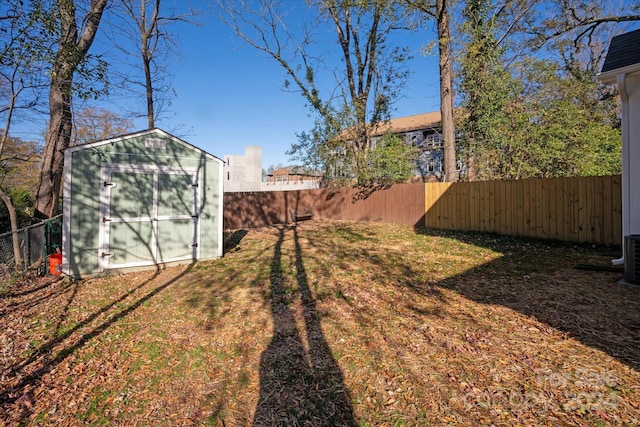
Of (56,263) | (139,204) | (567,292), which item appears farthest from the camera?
(139,204)

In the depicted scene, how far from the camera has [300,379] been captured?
281 centimetres

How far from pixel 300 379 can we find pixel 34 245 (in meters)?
7.07

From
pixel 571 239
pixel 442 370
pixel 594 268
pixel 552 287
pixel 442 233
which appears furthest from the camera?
pixel 442 233

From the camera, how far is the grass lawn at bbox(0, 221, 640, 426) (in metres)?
2.41

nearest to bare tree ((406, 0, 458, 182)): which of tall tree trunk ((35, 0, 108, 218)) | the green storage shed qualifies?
the green storage shed

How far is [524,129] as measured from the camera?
38.2 feet

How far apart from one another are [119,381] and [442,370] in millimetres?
3001

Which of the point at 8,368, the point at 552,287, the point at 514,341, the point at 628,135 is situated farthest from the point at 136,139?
the point at 628,135

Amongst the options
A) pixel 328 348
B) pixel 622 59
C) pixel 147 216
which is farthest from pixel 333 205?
pixel 328 348

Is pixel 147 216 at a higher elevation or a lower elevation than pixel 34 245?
higher

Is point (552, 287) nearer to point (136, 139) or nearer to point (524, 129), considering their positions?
point (136, 139)

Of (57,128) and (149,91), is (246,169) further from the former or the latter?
(57,128)

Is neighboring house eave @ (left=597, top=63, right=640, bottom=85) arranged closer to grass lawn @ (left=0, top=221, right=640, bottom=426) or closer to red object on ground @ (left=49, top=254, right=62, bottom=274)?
grass lawn @ (left=0, top=221, right=640, bottom=426)

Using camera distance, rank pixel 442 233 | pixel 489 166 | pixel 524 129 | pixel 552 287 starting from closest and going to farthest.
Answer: pixel 552 287
pixel 442 233
pixel 524 129
pixel 489 166
